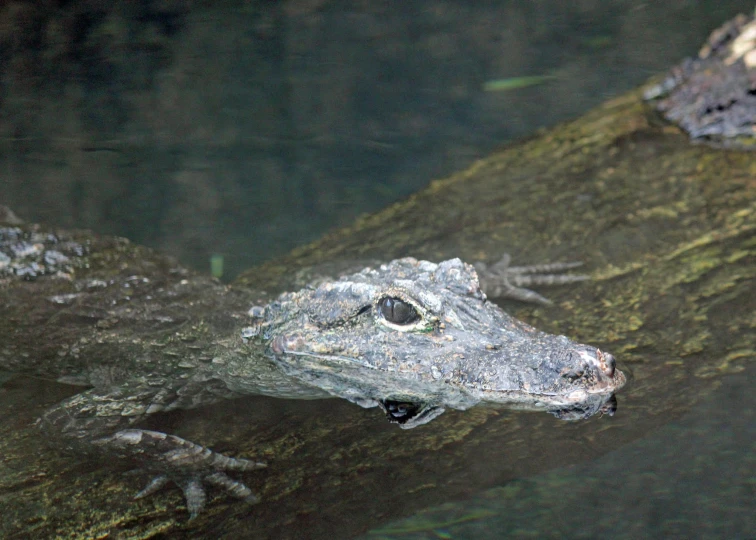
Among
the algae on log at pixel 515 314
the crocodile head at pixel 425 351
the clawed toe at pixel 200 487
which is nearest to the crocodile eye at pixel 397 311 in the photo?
the crocodile head at pixel 425 351

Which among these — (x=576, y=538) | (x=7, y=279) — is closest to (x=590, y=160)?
(x=576, y=538)

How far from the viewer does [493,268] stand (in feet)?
13.1

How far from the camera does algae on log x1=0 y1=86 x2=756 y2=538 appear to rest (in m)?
2.92

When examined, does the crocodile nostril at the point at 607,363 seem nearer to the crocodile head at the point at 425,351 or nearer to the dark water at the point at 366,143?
the crocodile head at the point at 425,351

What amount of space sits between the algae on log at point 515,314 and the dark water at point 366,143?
1.9 inches

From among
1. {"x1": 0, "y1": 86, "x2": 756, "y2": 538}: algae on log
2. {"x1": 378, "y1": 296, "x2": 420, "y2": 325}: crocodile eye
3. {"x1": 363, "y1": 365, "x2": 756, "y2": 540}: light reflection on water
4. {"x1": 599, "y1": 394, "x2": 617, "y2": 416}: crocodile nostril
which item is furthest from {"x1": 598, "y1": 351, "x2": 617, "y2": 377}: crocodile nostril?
{"x1": 363, "y1": 365, "x2": 756, "y2": 540}: light reflection on water

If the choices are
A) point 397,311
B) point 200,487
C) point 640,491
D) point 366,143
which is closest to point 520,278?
point 397,311

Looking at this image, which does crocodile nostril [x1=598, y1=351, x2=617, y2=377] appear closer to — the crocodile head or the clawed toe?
the crocodile head

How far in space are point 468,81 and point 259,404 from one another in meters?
4.66

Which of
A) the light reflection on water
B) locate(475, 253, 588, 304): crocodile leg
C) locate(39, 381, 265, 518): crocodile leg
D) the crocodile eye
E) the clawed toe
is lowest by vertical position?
the light reflection on water

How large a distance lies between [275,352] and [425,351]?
0.78 meters

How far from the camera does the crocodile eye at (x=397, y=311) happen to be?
9.85 ft

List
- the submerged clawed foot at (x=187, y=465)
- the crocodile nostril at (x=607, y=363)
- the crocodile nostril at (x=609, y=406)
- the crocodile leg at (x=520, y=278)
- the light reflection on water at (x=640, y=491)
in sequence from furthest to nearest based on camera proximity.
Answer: the crocodile leg at (x=520, y=278) → the light reflection on water at (x=640, y=491) → the submerged clawed foot at (x=187, y=465) → the crocodile nostril at (x=609, y=406) → the crocodile nostril at (x=607, y=363)

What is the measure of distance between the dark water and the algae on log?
48 millimetres
